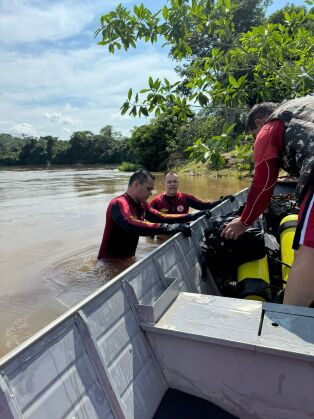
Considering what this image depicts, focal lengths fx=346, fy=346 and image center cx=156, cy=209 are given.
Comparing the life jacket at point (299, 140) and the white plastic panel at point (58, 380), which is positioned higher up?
the life jacket at point (299, 140)

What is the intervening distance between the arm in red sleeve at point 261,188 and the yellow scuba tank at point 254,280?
0.50m

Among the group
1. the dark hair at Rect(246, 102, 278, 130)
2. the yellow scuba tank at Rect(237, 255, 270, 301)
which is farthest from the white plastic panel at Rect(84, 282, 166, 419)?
the dark hair at Rect(246, 102, 278, 130)

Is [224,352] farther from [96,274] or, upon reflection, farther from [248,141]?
[96,274]

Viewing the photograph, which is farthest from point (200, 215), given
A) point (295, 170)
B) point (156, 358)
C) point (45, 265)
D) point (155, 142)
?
point (155, 142)

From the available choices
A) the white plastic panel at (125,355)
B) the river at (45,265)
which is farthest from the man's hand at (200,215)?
the white plastic panel at (125,355)

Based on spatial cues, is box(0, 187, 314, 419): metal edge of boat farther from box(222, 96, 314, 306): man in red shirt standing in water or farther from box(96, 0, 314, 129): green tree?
box(96, 0, 314, 129): green tree

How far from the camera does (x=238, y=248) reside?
9.70ft

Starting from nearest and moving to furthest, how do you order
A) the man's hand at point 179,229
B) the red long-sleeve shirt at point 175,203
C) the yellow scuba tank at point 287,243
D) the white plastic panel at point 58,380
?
the white plastic panel at point 58,380 → the yellow scuba tank at point 287,243 → the man's hand at point 179,229 → the red long-sleeve shirt at point 175,203

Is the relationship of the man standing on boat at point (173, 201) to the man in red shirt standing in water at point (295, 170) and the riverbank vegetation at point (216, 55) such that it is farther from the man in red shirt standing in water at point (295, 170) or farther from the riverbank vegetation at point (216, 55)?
the man in red shirt standing in water at point (295, 170)

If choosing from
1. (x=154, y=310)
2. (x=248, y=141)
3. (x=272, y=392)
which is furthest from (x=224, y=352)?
(x=248, y=141)

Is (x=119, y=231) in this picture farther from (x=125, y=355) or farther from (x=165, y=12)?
(x=125, y=355)

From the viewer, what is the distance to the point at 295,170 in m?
2.33

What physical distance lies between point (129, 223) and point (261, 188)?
6.27ft

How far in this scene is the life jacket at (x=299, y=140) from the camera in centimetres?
209
